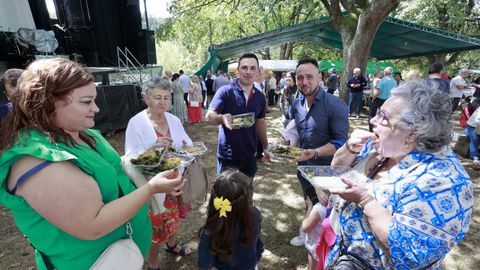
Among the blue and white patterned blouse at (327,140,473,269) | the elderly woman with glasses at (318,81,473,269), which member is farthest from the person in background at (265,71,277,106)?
the blue and white patterned blouse at (327,140,473,269)

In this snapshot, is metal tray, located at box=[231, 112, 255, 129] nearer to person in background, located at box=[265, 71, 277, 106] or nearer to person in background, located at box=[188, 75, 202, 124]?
person in background, located at box=[188, 75, 202, 124]

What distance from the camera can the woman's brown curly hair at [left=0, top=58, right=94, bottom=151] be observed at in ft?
3.48

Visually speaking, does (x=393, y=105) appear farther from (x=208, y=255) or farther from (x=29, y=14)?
(x=29, y=14)

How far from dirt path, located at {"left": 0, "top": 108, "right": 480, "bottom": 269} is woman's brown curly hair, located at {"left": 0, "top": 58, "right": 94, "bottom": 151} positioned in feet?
6.92

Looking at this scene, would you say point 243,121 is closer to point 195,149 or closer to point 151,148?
point 195,149

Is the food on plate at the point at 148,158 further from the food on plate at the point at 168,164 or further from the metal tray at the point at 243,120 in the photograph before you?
the metal tray at the point at 243,120

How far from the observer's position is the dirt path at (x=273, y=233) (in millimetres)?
2734

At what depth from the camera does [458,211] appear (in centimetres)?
111

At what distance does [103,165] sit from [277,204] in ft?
10.0

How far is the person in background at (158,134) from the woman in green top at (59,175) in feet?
3.23

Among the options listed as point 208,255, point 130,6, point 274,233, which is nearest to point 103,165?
point 208,255

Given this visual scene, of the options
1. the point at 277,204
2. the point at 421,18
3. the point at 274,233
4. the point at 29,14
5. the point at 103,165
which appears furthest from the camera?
the point at 421,18

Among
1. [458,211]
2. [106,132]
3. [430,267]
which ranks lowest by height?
[106,132]

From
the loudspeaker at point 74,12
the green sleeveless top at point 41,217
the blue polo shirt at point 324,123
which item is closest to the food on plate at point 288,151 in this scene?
the blue polo shirt at point 324,123
